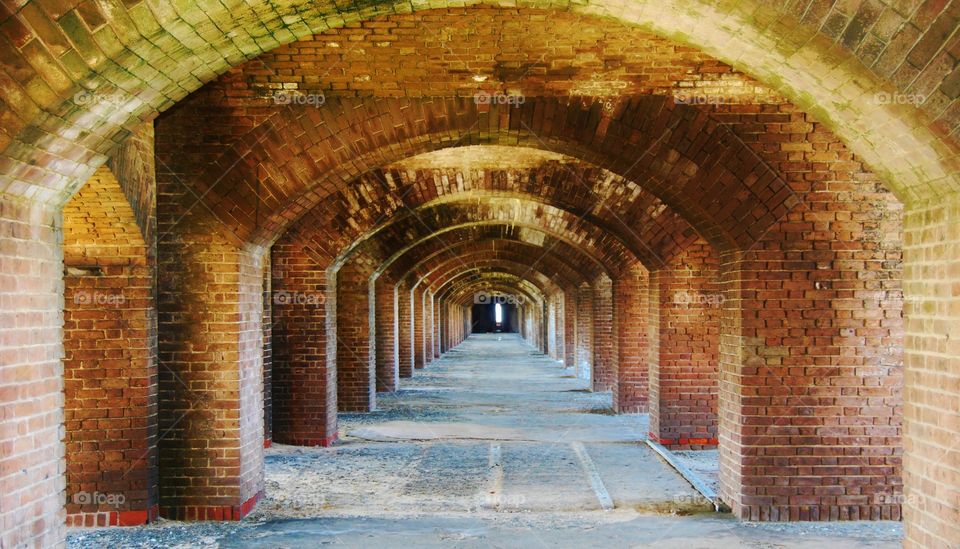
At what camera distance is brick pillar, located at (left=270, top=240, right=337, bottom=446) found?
11.3m

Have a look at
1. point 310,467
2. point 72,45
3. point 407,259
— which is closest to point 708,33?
point 72,45

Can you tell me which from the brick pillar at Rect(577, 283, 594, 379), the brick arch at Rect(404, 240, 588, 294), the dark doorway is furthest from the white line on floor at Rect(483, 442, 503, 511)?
the dark doorway

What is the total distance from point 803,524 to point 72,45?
6.64m

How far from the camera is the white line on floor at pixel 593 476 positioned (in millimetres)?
7906

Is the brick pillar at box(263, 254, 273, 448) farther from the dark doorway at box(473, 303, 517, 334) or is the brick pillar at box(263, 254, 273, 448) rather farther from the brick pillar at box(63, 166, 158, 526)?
the dark doorway at box(473, 303, 517, 334)

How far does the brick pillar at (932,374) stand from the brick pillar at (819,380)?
2470 mm

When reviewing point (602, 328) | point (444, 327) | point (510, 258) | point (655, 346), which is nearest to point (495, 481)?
point (655, 346)

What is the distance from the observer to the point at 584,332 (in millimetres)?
20234

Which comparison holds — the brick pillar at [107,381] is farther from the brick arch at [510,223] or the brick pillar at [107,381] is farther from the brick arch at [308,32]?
the brick arch at [510,223]

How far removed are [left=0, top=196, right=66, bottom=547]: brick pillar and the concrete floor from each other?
2.35 metres

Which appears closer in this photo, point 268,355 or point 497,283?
point 268,355

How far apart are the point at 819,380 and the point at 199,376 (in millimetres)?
5586

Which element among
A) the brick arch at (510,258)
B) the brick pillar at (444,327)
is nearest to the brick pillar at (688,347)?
the brick arch at (510,258)

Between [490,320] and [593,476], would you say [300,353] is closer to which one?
[593,476]
